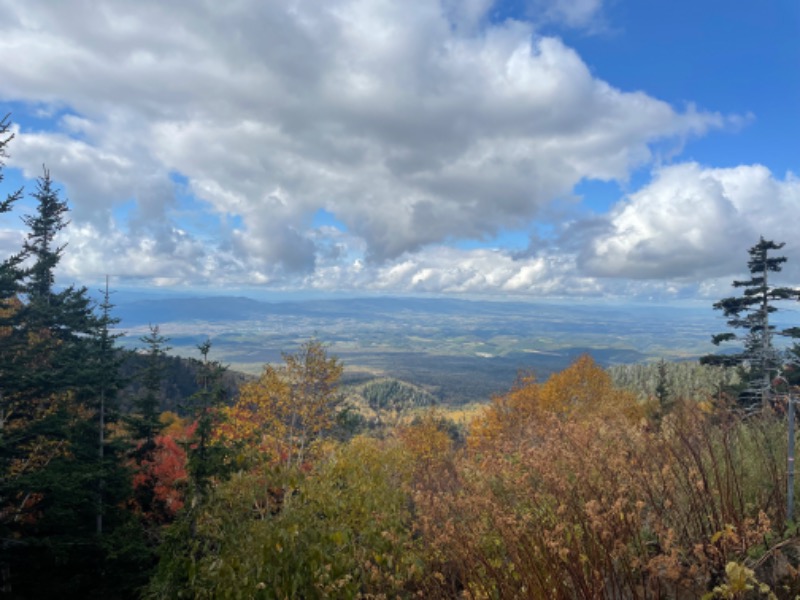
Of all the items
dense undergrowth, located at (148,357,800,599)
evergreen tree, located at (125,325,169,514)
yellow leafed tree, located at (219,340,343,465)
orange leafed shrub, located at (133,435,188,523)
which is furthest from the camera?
evergreen tree, located at (125,325,169,514)

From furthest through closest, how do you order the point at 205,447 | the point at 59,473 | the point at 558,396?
the point at 558,396 < the point at 59,473 < the point at 205,447

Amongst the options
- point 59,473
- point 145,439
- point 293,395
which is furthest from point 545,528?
point 145,439

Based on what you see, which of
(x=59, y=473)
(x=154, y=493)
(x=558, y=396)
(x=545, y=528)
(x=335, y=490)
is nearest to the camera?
(x=545, y=528)

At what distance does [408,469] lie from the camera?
11.7 m

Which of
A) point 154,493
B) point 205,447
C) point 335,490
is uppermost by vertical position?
point 335,490

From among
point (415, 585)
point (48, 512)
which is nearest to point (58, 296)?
point (48, 512)

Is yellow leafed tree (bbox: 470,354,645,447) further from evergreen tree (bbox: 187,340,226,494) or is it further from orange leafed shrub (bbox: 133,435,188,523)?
evergreen tree (bbox: 187,340,226,494)

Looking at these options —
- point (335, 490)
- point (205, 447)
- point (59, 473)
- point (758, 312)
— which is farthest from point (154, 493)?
point (758, 312)

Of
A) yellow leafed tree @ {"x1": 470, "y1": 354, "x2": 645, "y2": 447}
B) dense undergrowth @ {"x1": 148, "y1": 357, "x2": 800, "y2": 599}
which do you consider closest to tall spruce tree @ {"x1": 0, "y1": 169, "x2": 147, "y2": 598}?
dense undergrowth @ {"x1": 148, "y1": 357, "x2": 800, "y2": 599}

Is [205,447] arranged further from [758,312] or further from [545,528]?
[758,312]

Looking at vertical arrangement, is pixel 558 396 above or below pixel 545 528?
below

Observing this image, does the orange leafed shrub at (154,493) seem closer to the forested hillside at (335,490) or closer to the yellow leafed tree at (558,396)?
the forested hillside at (335,490)

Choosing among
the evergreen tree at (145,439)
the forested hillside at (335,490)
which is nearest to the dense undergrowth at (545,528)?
the forested hillside at (335,490)

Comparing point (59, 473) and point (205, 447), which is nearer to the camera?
point (205, 447)
